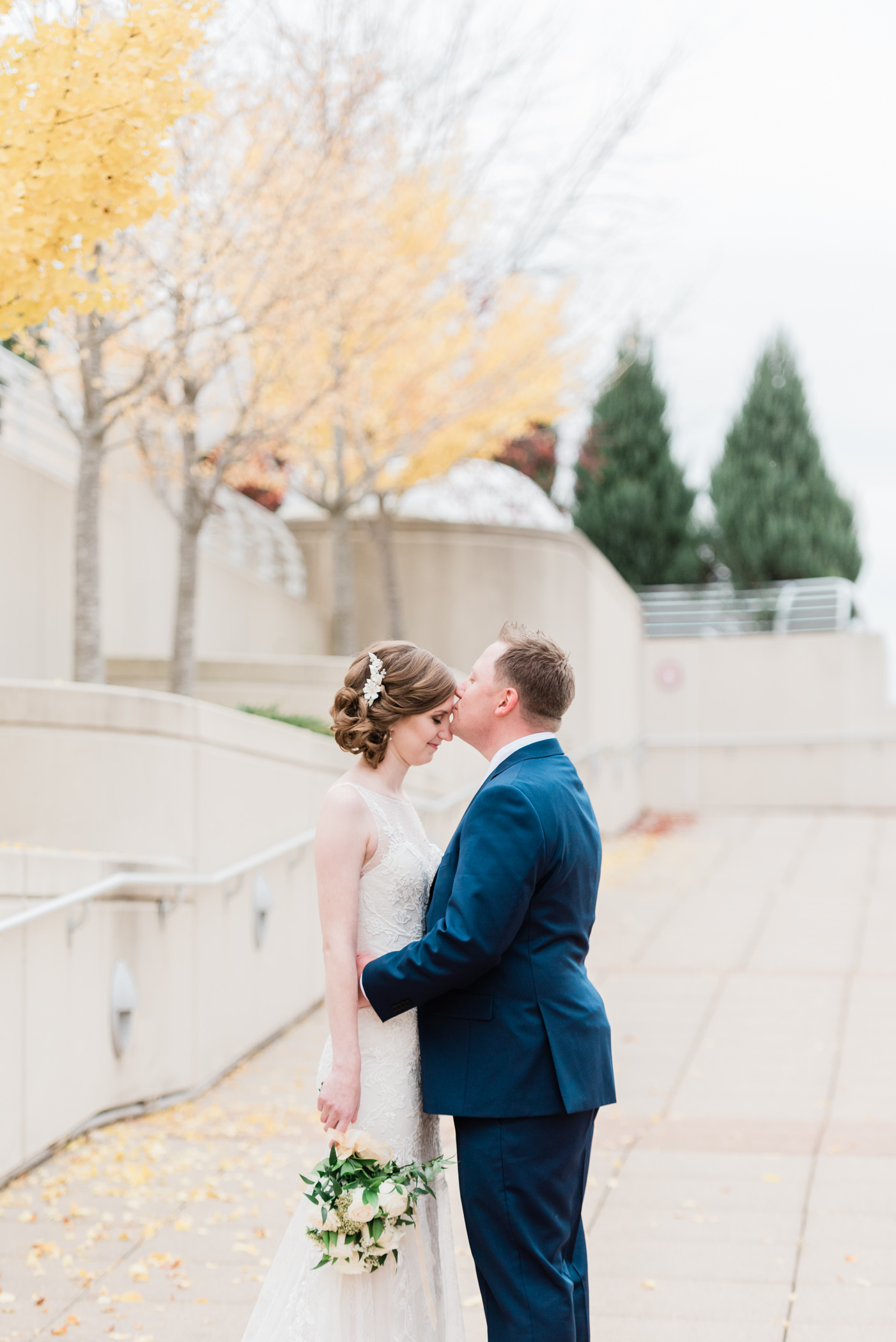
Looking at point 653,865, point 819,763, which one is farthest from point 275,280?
point 819,763

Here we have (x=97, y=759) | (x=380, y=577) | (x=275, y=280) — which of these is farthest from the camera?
(x=380, y=577)

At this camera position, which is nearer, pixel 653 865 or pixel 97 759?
pixel 97 759

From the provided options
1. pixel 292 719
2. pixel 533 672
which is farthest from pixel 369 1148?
pixel 292 719

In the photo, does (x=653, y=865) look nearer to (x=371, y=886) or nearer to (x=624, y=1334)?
(x=624, y=1334)

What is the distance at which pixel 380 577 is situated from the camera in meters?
16.4

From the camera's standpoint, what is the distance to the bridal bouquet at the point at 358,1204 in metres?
3.03

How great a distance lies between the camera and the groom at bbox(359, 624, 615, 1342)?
Answer: 2.92m

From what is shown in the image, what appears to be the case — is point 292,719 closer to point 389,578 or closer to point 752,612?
point 389,578

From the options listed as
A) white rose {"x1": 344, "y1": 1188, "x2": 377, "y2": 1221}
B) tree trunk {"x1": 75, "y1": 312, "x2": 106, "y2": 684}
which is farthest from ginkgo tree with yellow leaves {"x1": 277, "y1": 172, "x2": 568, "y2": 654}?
white rose {"x1": 344, "y1": 1188, "x2": 377, "y2": 1221}

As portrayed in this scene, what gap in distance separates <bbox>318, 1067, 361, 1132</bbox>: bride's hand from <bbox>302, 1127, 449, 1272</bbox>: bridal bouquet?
4 cm

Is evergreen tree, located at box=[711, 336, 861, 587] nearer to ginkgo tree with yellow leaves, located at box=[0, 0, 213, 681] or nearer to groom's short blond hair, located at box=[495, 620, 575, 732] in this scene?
ginkgo tree with yellow leaves, located at box=[0, 0, 213, 681]

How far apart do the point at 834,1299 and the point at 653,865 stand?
34.4 feet

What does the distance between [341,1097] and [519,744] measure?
0.89m

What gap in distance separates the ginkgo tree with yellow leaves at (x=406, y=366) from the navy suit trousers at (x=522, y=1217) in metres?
7.36
